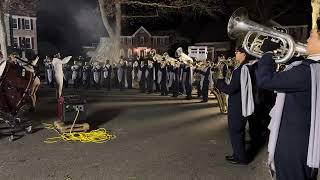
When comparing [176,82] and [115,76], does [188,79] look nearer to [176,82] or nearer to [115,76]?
[176,82]

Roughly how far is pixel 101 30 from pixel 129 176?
3806 cm

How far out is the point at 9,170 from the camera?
6.30 metres

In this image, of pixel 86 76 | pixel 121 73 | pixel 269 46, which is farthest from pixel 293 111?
pixel 86 76

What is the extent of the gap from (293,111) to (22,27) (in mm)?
40043

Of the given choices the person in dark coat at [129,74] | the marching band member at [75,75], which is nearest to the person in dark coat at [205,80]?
the person in dark coat at [129,74]

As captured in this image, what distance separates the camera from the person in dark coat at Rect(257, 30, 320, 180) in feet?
11.2

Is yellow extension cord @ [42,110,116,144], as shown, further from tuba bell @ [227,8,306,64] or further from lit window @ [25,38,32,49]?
lit window @ [25,38,32,49]

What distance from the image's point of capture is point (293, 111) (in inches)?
140

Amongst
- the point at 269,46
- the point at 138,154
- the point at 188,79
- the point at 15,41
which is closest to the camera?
the point at 269,46

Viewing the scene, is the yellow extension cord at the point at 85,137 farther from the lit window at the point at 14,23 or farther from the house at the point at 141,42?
the house at the point at 141,42

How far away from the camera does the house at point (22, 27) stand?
124 ft

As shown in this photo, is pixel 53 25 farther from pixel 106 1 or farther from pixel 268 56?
pixel 268 56

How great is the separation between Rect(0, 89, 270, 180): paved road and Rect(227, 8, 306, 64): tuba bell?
7.27 ft

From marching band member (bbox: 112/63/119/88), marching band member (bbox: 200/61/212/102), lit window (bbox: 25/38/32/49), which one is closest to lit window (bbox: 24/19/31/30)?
lit window (bbox: 25/38/32/49)
